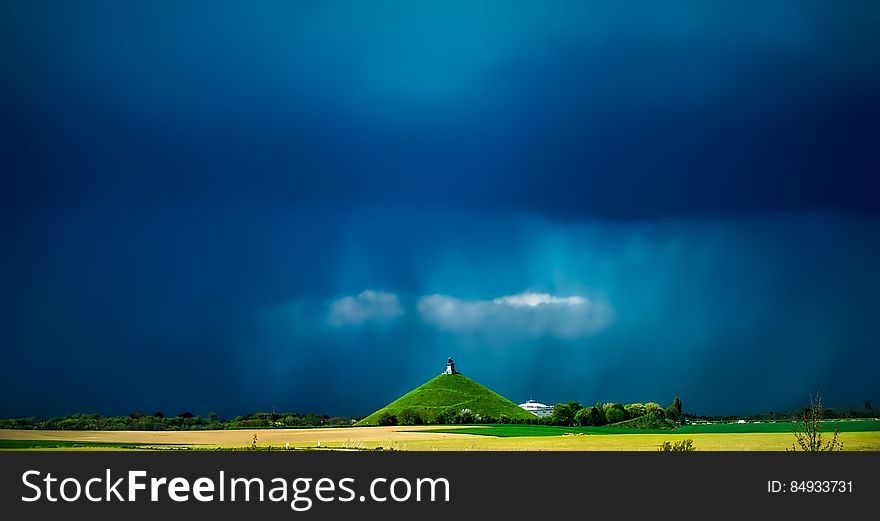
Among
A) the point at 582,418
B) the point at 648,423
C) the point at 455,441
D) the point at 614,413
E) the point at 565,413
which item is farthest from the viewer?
the point at 565,413

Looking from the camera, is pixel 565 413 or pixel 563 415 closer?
pixel 563 415

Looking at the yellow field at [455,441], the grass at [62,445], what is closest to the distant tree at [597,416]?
the yellow field at [455,441]

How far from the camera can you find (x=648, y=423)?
174500mm

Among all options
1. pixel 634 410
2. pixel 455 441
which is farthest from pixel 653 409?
pixel 455 441

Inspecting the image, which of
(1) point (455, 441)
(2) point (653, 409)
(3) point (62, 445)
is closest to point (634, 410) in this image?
(2) point (653, 409)

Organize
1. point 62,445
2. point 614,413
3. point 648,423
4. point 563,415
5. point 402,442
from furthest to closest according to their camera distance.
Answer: point 563,415 < point 614,413 < point 648,423 < point 402,442 < point 62,445

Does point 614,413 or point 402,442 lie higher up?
point 614,413

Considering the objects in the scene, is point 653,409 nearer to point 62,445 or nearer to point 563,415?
point 563,415

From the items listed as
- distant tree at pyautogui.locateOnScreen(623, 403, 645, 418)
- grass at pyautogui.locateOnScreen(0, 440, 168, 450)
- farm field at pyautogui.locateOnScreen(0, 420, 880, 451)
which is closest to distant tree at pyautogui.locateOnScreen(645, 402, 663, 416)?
distant tree at pyautogui.locateOnScreen(623, 403, 645, 418)

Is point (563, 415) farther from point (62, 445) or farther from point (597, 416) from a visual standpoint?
point (62, 445)

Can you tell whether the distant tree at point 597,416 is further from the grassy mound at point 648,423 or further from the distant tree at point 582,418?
the grassy mound at point 648,423

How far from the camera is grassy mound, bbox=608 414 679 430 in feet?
560

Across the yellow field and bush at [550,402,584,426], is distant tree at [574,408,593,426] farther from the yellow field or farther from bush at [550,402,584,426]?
the yellow field

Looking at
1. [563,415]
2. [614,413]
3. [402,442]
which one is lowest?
[402,442]
